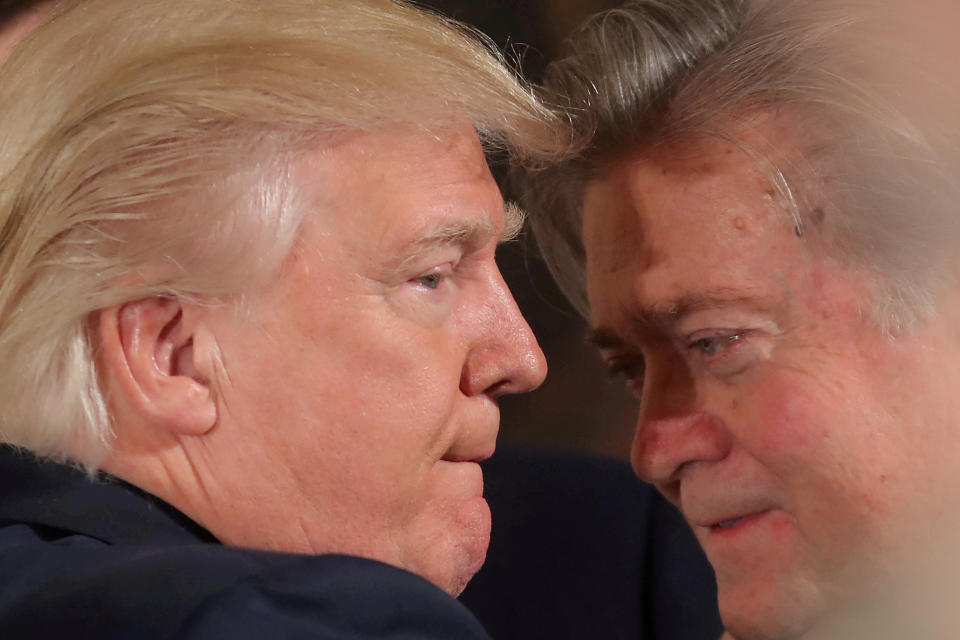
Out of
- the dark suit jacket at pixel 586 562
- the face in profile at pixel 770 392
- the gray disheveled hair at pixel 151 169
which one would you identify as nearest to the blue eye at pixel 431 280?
the gray disheveled hair at pixel 151 169

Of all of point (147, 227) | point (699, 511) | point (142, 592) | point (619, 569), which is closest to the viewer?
point (142, 592)

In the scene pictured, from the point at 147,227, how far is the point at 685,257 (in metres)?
0.53

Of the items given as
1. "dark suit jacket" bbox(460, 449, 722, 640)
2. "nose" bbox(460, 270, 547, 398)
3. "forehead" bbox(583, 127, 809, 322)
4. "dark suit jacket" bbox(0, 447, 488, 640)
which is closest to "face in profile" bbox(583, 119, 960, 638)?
"forehead" bbox(583, 127, 809, 322)

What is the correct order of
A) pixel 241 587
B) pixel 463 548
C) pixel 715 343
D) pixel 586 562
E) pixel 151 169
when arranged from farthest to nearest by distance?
pixel 586 562 < pixel 715 343 < pixel 463 548 < pixel 151 169 < pixel 241 587

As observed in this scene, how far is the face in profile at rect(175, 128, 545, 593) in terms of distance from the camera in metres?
1.01

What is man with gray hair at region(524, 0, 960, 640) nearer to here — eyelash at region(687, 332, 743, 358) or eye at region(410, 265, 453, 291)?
eyelash at region(687, 332, 743, 358)

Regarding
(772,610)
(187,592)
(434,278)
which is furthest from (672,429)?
(187,592)

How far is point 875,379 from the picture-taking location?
1.12m

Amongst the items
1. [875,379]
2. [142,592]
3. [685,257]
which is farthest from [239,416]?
[875,379]

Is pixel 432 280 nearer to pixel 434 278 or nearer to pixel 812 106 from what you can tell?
pixel 434 278

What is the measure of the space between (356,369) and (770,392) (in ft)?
1.40

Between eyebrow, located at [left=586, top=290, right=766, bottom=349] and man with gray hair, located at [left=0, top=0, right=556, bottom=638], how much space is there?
247 millimetres

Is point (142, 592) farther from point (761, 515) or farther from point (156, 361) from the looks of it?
point (761, 515)

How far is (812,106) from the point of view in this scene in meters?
1.16
